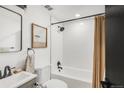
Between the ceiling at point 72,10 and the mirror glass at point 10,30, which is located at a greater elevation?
the ceiling at point 72,10

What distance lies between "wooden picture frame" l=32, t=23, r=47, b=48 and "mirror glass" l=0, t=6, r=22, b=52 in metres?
0.27

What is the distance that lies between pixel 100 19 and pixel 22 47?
1.52 meters

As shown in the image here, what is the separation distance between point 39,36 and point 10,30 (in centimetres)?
56

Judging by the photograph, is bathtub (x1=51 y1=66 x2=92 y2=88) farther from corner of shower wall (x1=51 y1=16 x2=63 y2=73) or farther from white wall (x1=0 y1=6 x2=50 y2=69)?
white wall (x1=0 y1=6 x2=50 y2=69)

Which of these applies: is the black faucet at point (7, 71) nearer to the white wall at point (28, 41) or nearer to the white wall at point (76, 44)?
the white wall at point (28, 41)

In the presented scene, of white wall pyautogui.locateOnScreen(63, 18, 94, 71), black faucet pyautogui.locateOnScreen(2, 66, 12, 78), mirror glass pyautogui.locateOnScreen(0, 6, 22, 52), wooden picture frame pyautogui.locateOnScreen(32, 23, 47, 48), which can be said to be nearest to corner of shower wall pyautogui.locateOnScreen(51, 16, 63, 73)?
white wall pyautogui.locateOnScreen(63, 18, 94, 71)

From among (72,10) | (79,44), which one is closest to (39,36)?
(72,10)

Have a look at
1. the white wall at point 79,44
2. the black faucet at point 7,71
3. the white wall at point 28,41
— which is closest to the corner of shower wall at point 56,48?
the white wall at point 79,44

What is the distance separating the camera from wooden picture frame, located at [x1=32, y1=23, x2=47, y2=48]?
152 cm

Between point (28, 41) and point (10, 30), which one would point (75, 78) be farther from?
point (10, 30)

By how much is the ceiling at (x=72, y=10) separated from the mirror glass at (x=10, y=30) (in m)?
0.73

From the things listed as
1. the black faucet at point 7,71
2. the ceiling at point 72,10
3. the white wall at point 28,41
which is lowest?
the black faucet at point 7,71

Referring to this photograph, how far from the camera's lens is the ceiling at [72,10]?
177cm
